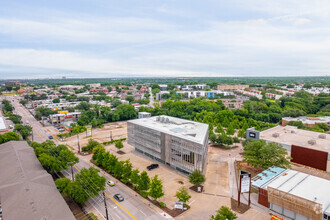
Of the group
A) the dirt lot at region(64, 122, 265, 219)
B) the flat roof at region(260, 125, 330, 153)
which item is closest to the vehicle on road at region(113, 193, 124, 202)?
the dirt lot at region(64, 122, 265, 219)

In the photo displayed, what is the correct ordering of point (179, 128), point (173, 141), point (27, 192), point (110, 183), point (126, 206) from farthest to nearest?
1. point (179, 128)
2. point (173, 141)
3. point (110, 183)
4. point (126, 206)
5. point (27, 192)

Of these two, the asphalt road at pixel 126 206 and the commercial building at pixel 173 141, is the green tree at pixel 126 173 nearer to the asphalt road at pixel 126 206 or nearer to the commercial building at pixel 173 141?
the asphalt road at pixel 126 206

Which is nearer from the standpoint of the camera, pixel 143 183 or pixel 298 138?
pixel 143 183

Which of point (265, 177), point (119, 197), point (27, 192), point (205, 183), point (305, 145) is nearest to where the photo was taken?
point (27, 192)

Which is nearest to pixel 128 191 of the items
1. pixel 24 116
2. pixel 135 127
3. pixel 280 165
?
pixel 135 127

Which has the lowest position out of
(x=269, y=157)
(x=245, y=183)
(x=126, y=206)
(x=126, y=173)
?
(x=126, y=206)

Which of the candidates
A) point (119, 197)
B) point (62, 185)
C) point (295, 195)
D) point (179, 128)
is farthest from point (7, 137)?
point (295, 195)

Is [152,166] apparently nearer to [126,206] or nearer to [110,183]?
[110,183]
